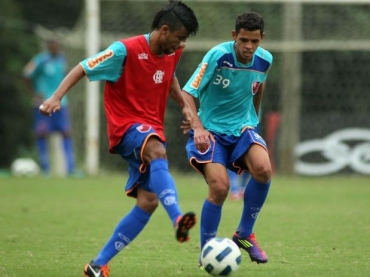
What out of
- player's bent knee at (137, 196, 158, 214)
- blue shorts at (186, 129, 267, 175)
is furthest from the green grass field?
blue shorts at (186, 129, 267, 175)

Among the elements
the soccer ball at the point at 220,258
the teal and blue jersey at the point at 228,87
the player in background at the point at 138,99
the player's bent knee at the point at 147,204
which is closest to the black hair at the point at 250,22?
the teal and blue jersey at the point at 228,87

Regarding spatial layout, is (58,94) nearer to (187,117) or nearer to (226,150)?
(187,117)

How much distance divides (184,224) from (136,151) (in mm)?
885

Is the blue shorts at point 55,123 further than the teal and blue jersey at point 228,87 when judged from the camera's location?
Yes

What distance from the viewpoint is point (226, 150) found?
6926 millimetres

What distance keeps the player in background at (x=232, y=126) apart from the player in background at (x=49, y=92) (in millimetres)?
9565

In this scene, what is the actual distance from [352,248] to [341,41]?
404 inches

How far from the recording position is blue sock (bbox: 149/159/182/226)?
575 cm

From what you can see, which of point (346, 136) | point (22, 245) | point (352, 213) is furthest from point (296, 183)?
point (22, 245)

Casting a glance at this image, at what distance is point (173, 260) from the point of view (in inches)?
278

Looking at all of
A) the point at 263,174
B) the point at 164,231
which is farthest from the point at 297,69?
the point at 263,174

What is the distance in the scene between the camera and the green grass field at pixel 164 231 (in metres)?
6.64

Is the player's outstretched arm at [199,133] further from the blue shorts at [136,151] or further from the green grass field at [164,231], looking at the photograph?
the green grass field at [164,231]

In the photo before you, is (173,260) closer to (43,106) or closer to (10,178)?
(43,106)
